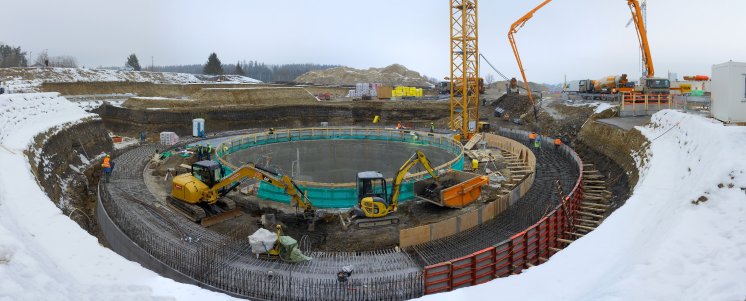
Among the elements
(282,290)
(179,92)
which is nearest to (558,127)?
(282,290)

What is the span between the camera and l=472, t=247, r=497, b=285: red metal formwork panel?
1221cm

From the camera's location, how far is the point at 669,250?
7.46 metres

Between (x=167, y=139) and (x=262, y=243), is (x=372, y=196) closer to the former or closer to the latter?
(x=262, y=243)

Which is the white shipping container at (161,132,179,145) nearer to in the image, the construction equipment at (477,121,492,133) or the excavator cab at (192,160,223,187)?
the excavator cab at (192,160,223,187)

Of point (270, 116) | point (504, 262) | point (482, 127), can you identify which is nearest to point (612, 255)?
point (504, 262)

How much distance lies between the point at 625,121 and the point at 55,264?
28505mm

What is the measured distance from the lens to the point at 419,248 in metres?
14.8

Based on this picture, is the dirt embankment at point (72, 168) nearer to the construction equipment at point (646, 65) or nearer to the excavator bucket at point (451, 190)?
the excavator bucket at point (451, 190)

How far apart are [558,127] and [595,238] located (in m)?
27.6

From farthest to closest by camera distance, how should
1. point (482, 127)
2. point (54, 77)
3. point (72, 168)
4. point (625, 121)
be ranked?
1. point (54, 77)
2. point (482, 127)
3. point (625, 121)
4. point (72, 168)

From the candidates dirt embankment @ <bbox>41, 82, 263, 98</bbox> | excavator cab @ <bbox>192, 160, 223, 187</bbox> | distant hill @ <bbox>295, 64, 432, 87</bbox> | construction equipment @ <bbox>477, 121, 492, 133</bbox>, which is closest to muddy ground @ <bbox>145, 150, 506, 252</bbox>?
excavator cab @ <bbox>192, 160, 223, 187</bbox>

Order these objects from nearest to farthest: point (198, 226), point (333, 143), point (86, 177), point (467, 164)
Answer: point (198, 226)
point (86, 177)
point (467, 164)
point (333, 143)

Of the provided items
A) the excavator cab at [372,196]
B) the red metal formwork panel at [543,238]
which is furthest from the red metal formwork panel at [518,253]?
the excavator cab at [372,196]

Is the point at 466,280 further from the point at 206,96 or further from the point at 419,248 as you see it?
the point at 206,96
